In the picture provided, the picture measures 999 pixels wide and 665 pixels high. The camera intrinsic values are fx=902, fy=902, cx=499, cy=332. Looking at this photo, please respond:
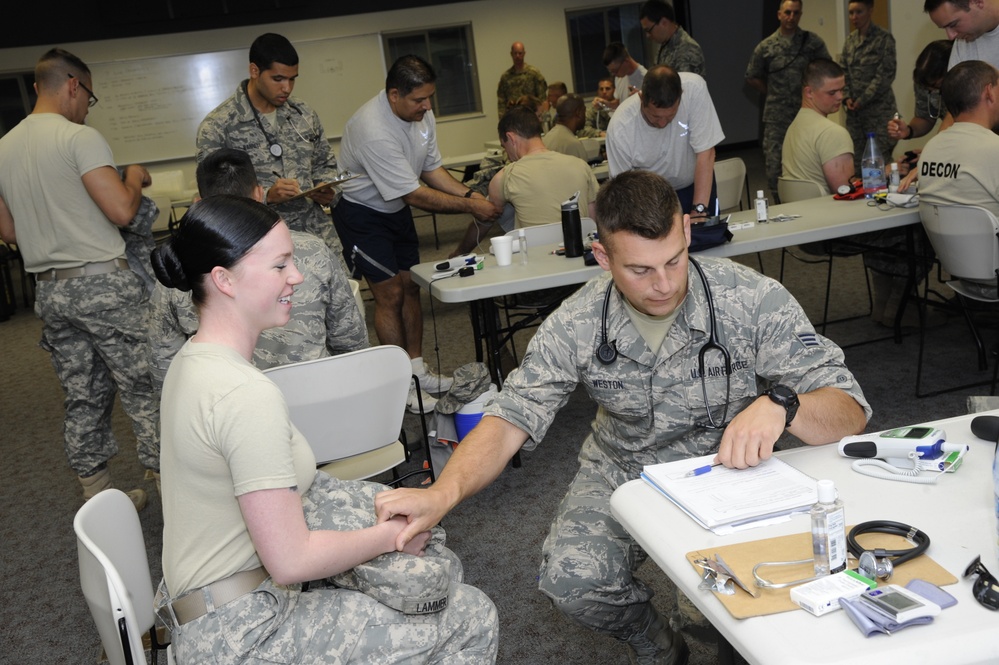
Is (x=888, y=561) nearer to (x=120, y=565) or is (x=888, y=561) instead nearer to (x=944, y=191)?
(x=120, y=565)

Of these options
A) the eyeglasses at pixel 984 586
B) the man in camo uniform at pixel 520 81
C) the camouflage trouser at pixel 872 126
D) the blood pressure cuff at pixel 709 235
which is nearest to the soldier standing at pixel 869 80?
the camouflage trouser at pixel 872 126

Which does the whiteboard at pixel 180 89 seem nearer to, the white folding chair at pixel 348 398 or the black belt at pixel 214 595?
the white folding chair at pixel 348 398

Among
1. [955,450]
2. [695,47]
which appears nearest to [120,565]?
[955,450]

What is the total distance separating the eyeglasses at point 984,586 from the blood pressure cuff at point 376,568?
34.1 inches

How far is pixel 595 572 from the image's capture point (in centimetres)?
186

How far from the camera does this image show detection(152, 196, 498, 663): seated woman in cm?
147

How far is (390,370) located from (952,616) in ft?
5.34

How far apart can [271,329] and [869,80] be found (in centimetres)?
660

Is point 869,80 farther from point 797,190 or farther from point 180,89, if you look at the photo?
point 180,89

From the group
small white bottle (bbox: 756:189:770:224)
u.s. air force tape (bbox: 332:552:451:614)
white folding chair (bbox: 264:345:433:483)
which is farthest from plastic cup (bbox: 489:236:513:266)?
u.s. air force tape (bbox: 332:552:451:614)

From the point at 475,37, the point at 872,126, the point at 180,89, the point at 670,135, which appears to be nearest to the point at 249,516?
the point at 670,135

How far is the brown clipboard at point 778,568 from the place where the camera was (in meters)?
1.13

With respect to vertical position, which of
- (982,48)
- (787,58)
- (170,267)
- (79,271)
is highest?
(787,58)

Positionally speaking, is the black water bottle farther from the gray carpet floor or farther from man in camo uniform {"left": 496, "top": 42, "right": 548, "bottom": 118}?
man in camo uniform {"left": 496, "top": 42, "right": 548, "bottom": 118}
